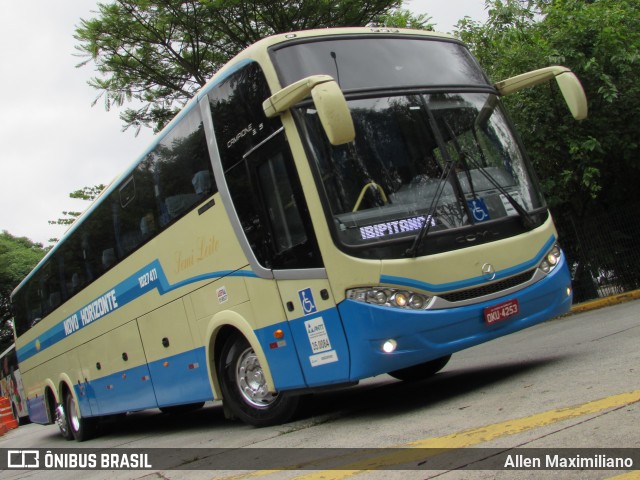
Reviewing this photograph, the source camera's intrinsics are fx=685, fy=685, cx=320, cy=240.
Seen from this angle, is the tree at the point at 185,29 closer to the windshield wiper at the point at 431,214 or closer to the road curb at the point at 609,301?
the road curb at the point at 609,301

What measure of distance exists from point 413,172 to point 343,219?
791 millimetres

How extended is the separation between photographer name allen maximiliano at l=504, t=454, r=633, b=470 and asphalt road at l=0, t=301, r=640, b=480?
0.13 ft

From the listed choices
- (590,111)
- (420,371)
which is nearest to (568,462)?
(420,371)

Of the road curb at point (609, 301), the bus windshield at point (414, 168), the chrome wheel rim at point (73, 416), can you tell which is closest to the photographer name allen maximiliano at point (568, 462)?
the bus windshield at point (414, 168)

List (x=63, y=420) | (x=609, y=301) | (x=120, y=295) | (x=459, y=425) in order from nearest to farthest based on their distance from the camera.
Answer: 1. (x=459, y=425)
2. (x=120, y=295)
3. (x=63, y=420)
4. (x=609, y=301)

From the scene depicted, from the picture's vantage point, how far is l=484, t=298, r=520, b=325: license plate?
6035mm

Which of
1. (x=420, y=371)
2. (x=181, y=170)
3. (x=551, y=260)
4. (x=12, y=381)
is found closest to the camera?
(x=551, y=260)

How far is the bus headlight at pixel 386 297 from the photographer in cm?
571

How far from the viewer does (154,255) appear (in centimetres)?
856

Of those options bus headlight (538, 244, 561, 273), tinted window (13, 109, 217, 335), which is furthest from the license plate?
tinted window (13, 109, 217, 335)

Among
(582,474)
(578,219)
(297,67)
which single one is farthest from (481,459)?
(578,219)

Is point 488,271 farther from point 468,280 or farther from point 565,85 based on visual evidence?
point 565,85

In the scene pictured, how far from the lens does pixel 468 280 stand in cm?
596

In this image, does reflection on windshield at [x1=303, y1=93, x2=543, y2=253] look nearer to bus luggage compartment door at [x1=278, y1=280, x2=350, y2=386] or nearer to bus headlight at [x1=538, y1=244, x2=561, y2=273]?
bus headlight at [x1=538, y1=244, x2=561, y2=273]
